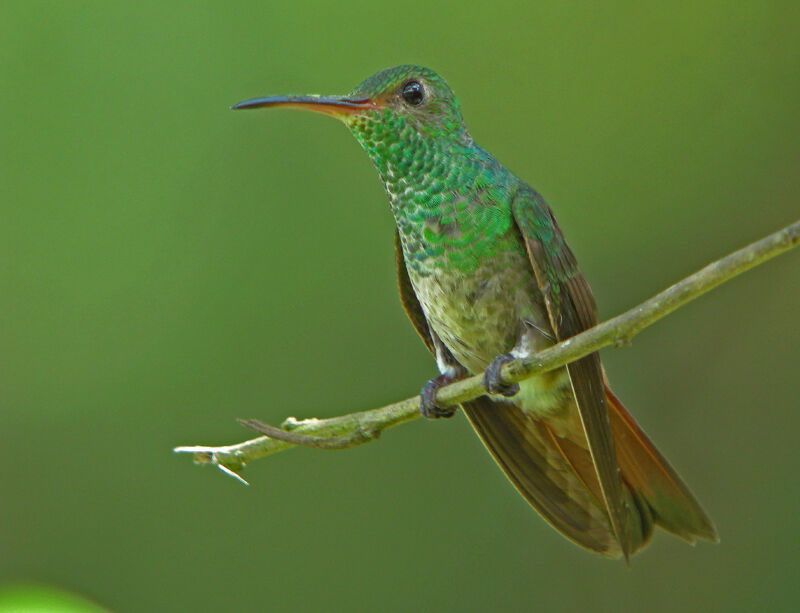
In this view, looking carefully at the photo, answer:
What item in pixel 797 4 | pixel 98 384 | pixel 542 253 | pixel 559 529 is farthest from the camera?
pixel 98 384

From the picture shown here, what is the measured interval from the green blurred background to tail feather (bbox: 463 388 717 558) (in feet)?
4.44

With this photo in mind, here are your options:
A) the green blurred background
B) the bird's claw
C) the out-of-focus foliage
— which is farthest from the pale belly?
the green blurred background

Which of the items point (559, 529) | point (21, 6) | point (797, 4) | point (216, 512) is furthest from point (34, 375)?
point (797, 4)

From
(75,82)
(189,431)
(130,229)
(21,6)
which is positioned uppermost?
(21,6)

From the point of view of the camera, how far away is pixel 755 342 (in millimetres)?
3648

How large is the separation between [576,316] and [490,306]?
19 centimetres

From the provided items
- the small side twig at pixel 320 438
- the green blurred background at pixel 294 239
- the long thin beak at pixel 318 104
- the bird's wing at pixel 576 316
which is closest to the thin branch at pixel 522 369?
the small side twig at pixel 320 438

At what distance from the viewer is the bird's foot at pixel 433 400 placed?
82.9 inches

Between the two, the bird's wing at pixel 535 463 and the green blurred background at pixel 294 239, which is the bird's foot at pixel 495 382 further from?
the green blurred background at pixel 294 239

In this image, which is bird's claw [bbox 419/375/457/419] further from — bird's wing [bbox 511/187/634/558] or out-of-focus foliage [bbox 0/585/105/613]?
out-of-focus foliage [bbox 0/585/105/613]

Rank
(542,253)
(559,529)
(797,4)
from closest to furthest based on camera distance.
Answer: (542,253), (559,529), (797,4)

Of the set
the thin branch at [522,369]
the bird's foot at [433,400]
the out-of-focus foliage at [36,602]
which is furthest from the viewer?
the bird's foot at [433,400]

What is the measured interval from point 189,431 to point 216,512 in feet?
1.15

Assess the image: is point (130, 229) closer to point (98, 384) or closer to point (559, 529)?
point (98, 384)
